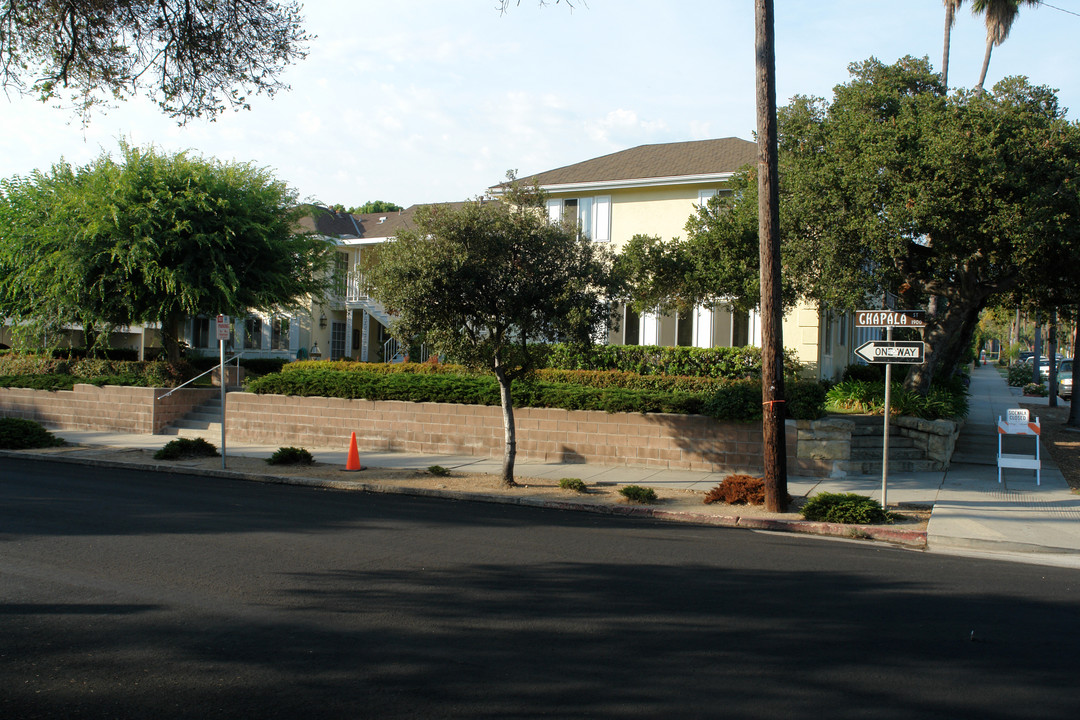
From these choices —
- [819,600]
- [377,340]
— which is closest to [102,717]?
[819,600]

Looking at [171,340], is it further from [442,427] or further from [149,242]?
[442,427]

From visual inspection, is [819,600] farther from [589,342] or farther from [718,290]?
[718,290]

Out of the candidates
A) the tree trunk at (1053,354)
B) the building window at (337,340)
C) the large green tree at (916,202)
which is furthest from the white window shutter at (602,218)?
the tree trunk at (1053,354)

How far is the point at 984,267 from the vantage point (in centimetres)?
1541

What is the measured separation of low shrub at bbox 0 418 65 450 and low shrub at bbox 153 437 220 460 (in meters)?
3.48

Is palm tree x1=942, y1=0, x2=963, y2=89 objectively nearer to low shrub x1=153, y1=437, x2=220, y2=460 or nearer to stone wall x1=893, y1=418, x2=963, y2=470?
stone wall x1=893, y1=418, x2=963, y2=470

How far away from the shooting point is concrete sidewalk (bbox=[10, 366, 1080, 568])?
31.9 ft

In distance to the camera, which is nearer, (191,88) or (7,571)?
(7,571)

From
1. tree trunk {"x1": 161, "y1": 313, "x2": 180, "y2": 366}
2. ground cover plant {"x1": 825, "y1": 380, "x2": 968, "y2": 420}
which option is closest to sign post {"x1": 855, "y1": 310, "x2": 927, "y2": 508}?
ground cover plant {"x1": 825, "y1": 380, "x2": 968, "y2": 420}

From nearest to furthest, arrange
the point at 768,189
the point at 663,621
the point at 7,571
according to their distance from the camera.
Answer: the point at 663,621, the point at 7,571, the point at 768,189

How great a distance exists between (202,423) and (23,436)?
13.4 ft

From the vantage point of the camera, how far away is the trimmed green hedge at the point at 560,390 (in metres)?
14.7

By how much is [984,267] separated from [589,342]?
854 centimetres

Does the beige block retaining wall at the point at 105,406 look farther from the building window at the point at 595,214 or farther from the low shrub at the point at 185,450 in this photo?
the building window at the point at 595,214
